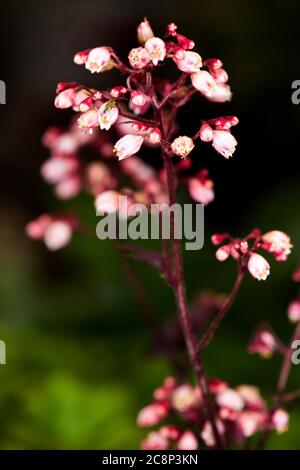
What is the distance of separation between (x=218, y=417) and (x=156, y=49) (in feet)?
2.61

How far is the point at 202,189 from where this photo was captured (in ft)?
4.63

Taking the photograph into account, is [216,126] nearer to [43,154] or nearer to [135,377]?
[135,377]

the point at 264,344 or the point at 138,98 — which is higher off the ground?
the point at 138,98

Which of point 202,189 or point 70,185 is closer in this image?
point 202,189

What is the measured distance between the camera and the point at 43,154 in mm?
3658

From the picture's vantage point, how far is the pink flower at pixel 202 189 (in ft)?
4.58

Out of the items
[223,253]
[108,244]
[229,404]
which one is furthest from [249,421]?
[108,244]

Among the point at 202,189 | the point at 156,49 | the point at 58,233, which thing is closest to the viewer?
the point at 156,49

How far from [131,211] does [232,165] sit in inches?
71.3

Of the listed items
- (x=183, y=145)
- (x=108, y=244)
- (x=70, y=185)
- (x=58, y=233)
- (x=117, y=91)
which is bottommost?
(x=183, y=145)

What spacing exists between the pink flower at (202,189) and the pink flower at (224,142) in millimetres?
215

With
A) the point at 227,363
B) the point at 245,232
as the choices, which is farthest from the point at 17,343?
the point at 245,232

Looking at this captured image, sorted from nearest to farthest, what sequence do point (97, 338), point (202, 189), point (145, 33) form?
point (145, 33)
point (202, 189)
point (97, 338)

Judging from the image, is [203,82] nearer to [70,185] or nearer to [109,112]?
[109,112]
